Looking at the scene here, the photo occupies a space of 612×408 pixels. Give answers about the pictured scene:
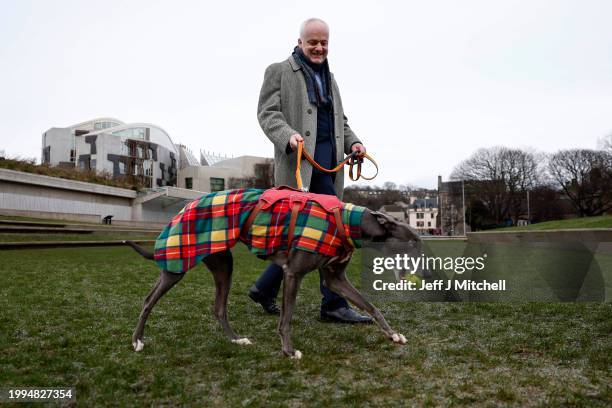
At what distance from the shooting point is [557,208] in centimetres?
6669

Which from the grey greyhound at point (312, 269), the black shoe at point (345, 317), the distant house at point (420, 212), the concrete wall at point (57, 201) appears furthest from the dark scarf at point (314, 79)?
the distant house at point (420, 212)

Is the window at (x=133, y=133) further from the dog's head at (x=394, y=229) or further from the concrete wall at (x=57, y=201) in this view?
the dog's head at (x=394, y=229)

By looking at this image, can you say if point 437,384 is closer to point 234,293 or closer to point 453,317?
point 453,317

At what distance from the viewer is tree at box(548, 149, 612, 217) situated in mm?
53969

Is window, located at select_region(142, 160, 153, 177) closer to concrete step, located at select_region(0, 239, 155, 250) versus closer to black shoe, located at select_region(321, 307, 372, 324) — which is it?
concrete step, located at select_region(0, 239, 155, 250)

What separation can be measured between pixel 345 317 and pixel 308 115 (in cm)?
197

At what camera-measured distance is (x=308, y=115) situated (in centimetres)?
459

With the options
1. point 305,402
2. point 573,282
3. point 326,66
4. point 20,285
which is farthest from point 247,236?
point 20,285

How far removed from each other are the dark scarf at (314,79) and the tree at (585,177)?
2170 inches

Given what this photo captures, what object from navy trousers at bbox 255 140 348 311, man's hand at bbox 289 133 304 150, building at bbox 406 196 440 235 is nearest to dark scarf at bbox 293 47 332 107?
navy trousers at bbox 255 140 348 311

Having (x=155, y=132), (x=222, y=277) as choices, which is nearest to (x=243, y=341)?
(x=222, y=277)

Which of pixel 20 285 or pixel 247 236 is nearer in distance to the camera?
pixel 247 236

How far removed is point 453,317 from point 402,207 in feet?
336

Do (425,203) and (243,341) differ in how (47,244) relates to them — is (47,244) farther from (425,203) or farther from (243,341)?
(425,203)
